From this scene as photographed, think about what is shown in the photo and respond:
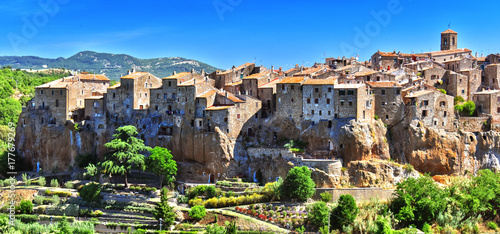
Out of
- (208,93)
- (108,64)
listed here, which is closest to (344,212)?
(208,93)

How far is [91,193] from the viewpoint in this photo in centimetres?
6719

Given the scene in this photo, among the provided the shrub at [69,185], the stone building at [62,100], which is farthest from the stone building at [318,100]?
the stone building at [62,100]

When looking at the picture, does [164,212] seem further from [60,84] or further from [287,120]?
[60,84]

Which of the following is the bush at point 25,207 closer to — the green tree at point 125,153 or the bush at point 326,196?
the green tree at point 125,153

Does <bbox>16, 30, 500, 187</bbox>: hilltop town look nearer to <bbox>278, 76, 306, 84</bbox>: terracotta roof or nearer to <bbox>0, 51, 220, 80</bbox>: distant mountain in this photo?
<bbox>278, 76, 306, 84</bbox>: terracotta roof

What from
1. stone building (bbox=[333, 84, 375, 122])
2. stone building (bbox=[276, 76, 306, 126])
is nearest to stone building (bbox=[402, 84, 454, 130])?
stone building (bbox=[333, 84, 375, 122])

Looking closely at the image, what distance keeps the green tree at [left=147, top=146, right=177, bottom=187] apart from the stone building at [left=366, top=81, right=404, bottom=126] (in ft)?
82.3

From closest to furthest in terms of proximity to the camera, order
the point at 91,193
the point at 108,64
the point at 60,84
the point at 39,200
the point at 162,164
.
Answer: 1. the point at 91,193
2. the point at 162,164
3. the point at 39,200
4. the point at 60,84
5. the point at 108,64

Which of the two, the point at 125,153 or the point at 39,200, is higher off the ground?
the point at 125,153

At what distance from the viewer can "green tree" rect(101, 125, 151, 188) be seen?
67812 millimetres

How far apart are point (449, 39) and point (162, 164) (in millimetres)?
57481

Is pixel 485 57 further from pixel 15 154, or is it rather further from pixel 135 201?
pixel 15 154

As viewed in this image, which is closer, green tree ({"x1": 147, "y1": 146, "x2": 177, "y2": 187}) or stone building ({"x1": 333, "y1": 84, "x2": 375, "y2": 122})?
stone building ({"x1": 333, "y1": 84, "x2": 375, "y2": 122})

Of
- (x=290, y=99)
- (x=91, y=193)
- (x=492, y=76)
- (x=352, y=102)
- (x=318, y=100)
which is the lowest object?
(x=91, y=193)
